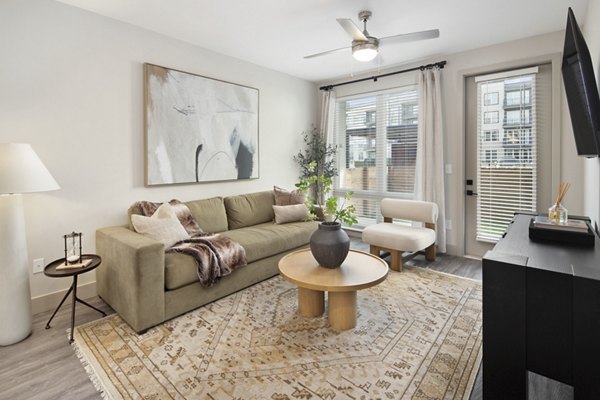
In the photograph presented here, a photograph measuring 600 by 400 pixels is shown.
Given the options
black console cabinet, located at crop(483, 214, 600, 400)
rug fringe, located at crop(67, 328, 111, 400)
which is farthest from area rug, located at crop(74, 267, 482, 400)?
black console cabinet, located at crop(483, 214, 600, 400)

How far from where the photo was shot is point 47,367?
1.94 m

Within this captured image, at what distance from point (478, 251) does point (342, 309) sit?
2.72 m

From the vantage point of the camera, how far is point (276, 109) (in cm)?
479

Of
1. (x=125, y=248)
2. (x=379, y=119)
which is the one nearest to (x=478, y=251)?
(x=379, y=119)

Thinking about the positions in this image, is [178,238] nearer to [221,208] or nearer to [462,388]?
[221,208]

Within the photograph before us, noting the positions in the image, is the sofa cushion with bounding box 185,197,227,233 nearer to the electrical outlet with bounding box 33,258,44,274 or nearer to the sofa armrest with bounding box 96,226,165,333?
the sofa armrest with bounding box 96,226,165,333

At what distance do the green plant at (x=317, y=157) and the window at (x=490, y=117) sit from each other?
7.32 feet

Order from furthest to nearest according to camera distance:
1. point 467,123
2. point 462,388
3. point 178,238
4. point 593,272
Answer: point 467,123, point 178,238, point 462,388, point 593,272

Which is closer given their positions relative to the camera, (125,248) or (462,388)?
(462,388)

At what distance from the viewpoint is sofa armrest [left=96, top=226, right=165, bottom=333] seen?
2246mm

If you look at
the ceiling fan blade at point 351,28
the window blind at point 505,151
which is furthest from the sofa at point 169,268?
the window blind at point 505,151

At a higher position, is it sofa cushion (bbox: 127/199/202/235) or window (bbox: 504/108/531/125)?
window (bbox: 504/108/531/125)

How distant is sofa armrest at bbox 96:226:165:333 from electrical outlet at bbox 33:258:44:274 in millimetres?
633

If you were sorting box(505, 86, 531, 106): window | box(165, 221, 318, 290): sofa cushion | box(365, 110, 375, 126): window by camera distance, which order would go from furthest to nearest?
box(365, 110, 375, 126): window → box(505, 86, 531, 106): window → box(165, 221, 318, 290): sofa cushion
